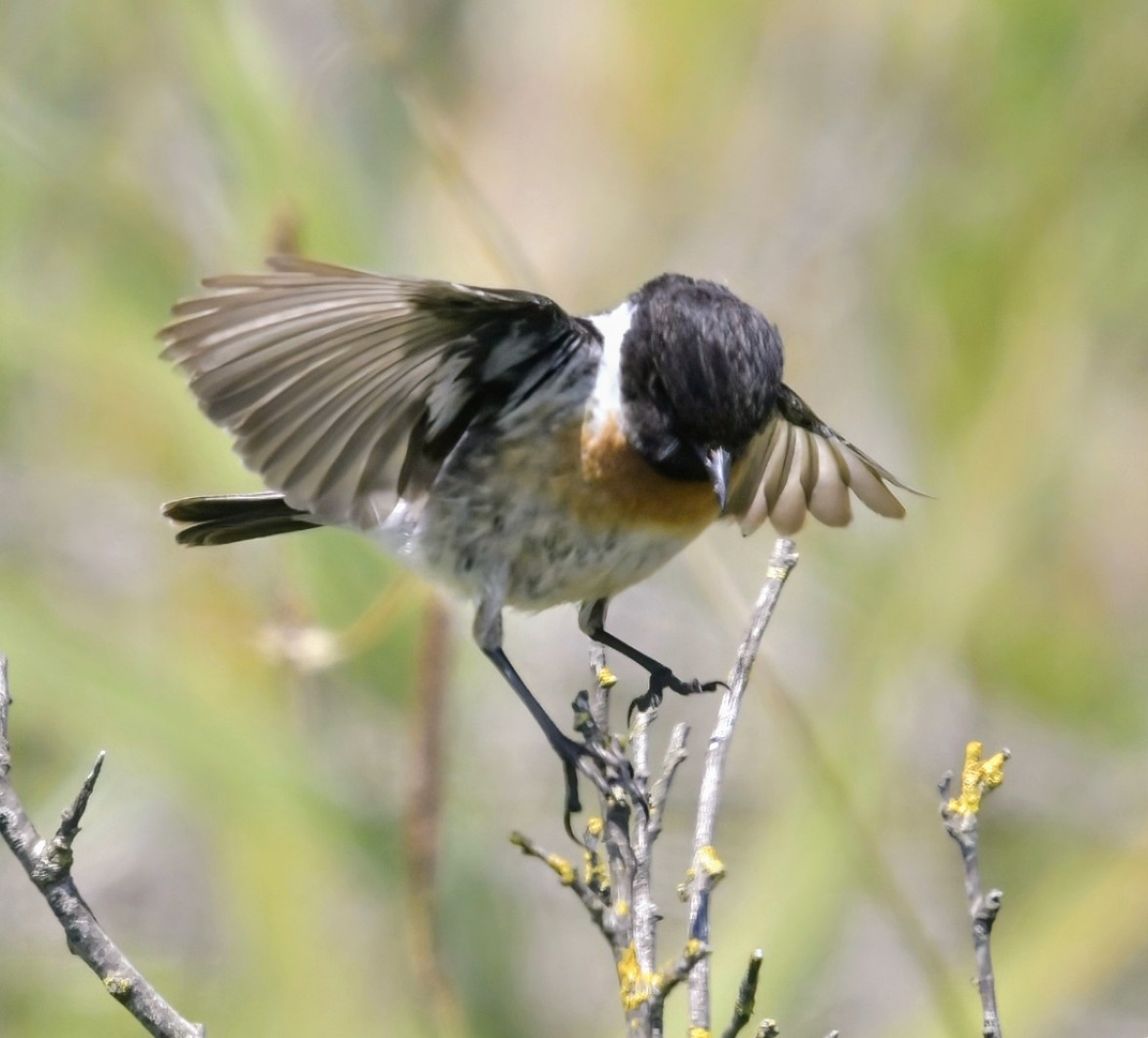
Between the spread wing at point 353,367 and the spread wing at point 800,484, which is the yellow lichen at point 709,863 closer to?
the spread wing at point 353,367

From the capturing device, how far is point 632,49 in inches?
152

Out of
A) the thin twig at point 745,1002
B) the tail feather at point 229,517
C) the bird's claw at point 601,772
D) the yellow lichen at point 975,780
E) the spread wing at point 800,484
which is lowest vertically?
the thin twig at point 745,1002

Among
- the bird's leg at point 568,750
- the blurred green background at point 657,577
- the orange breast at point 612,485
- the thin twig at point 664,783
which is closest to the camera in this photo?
the thin twig at point 664,783

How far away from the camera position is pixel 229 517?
8.88 ft

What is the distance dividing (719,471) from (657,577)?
177 centimetres

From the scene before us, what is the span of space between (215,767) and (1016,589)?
1706 millimetres

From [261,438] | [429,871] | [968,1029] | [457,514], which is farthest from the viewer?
[429,871]

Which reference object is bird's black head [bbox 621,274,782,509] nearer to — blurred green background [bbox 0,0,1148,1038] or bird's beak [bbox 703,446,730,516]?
bird's beak [bbox 703,446,730,516]

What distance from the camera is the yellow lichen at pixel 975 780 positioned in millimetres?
1659

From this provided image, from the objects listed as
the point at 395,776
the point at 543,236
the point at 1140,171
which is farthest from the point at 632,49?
the point at 395,776

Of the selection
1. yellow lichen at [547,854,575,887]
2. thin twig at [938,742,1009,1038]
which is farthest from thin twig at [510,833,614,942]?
thin twig at [938,742,1009,1038]

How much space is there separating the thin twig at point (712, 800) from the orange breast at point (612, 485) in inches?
16.1

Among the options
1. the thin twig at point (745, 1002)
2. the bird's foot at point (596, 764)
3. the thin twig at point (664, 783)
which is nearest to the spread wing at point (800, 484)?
the bird's foot at point (596, 764)

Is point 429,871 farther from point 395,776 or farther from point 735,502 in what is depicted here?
point 735,502
